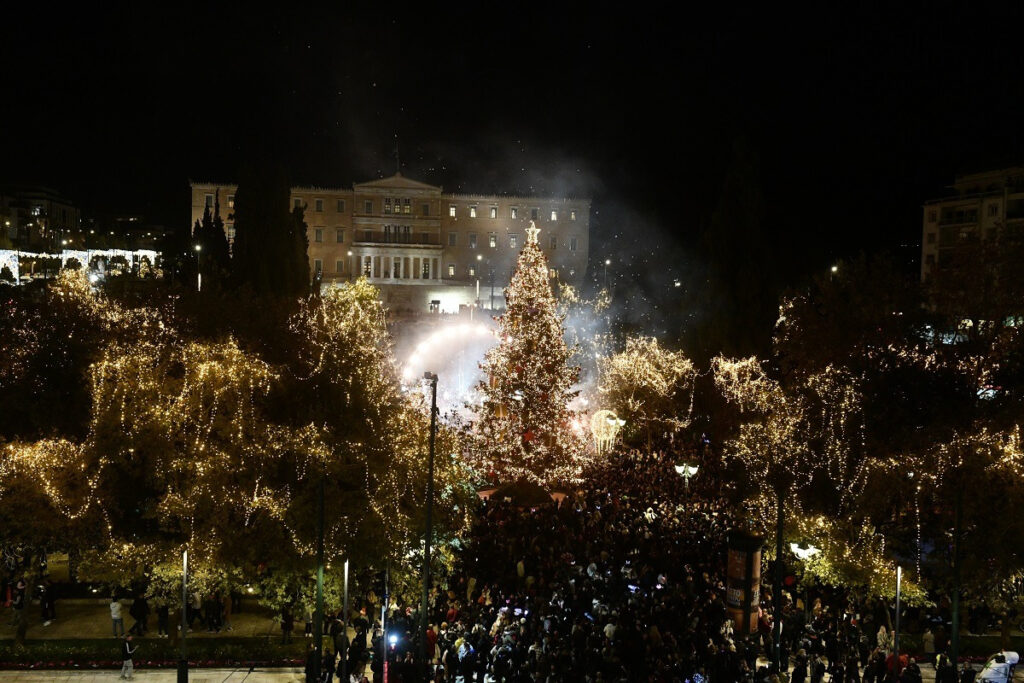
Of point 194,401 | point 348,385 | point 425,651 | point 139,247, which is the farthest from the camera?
point 139,247

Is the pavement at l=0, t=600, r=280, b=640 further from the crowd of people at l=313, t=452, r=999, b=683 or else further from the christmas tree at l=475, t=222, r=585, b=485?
the christmas tree at l=475, t=222, r=585, b=485

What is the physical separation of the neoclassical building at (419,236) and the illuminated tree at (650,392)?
37.0 m

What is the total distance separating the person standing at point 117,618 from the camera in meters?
17.3

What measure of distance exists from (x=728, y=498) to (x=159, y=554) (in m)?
16.0

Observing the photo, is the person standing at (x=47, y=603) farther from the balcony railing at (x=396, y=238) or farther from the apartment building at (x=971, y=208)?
the balcony railing at (x=396, y=238)

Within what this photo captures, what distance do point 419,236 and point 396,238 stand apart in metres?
2.02

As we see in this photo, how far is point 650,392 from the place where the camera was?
113ft

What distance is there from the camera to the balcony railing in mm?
74500

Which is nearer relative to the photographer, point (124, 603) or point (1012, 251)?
point (124, 603)

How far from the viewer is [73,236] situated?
2808 inches

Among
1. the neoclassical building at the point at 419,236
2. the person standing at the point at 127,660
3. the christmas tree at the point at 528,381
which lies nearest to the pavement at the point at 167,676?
the person standing at the point at 127,660

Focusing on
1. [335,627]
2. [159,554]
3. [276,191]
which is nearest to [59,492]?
[159,554]

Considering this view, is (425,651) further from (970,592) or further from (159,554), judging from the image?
(970,592)

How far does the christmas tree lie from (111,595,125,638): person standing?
11003mm
